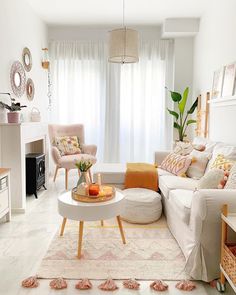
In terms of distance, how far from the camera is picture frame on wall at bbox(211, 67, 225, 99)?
12.5ft

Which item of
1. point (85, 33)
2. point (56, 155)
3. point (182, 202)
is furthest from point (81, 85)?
point (182, 202)

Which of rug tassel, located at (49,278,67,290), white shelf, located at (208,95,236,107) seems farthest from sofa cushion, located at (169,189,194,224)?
white shelf, located at (208,95,236,107)

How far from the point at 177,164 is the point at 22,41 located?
2.78 m

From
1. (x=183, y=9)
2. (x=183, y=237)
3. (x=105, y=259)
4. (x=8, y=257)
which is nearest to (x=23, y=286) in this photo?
(x=8, y=257)

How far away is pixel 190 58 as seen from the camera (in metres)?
5.42

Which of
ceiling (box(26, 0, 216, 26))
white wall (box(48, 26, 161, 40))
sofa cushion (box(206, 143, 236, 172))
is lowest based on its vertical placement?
sofa cushion (box(206, 143, 236, 172))

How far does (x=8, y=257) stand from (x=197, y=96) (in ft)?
13.3

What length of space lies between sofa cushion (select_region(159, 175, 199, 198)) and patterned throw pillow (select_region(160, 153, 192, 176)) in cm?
12

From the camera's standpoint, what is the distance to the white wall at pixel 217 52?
11.6ft

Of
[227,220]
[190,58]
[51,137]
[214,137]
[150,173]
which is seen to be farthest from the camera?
[190,58]

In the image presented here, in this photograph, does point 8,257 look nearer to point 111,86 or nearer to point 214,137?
point 214,137

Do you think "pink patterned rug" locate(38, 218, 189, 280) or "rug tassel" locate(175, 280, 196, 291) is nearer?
"rug tassel" locate(175, 280, 196, 291)

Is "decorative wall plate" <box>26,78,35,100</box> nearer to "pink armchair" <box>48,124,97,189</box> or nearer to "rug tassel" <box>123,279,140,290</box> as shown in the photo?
"pink armchair" <box>48,124,97,189</box>

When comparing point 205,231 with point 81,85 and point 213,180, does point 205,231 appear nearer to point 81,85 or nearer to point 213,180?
point 213,180
